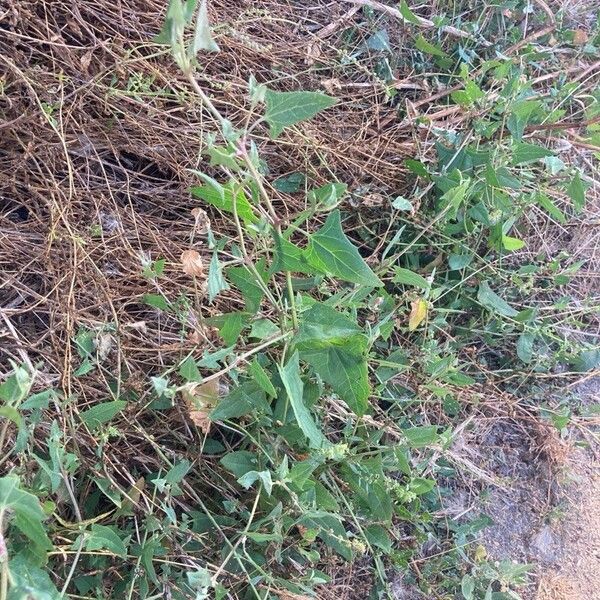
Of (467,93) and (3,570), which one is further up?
(467,93)

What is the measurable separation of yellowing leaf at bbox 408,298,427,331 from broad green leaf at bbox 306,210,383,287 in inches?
21.1

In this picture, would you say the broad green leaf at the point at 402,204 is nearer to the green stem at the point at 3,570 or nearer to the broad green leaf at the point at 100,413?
the broad green leaf at the point at 100,413

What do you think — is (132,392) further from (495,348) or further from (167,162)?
(495,348)

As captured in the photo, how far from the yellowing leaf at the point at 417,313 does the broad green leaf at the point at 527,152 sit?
1.47 feet

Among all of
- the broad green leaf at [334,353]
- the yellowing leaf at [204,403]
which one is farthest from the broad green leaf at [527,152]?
the yellowing leaf at [204,403]

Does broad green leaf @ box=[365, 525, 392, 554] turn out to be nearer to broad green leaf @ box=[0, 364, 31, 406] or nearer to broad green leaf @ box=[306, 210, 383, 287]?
broad green leaf @ box=[306, 210, 383, 287]

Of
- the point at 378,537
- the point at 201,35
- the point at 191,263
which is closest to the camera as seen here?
the point at 201,35

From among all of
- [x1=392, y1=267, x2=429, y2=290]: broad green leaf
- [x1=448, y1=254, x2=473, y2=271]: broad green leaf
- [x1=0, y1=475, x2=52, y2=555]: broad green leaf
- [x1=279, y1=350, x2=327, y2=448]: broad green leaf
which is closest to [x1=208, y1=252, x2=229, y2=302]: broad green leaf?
[x1=279, y1=350, x2=327, y2=448]: broad green leaf

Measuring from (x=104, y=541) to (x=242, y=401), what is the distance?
0.35 m

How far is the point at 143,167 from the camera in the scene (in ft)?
5.25

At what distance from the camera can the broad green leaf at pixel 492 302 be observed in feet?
5.80

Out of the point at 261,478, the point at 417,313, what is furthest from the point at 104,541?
the point at 417,313

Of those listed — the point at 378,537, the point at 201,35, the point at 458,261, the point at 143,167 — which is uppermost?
the point at 201,35

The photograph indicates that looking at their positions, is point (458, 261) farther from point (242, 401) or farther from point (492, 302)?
point (242, 401)
